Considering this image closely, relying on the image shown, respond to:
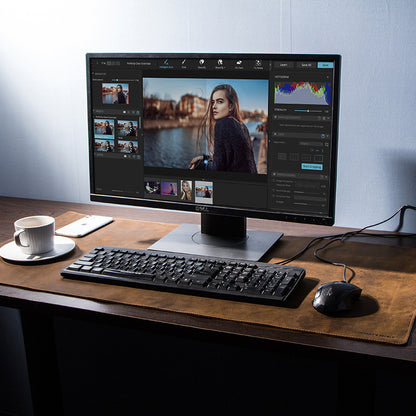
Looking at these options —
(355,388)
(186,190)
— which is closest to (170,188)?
(186,190)

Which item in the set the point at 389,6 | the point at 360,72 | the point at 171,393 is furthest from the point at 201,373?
the point at 389,6

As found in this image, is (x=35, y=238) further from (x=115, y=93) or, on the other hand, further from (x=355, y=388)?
(x=355, y=388)

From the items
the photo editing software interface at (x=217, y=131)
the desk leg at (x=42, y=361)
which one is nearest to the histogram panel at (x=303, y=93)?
the photo editing software interface at (x=217, y=131)

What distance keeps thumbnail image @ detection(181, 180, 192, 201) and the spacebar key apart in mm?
272

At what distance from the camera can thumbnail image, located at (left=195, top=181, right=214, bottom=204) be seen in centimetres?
131

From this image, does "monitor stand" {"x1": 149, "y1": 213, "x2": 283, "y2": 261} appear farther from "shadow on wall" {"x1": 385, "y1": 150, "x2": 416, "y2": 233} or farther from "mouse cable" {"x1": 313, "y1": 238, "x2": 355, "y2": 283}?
"shadow on wall" {"x1": 385, "y1": 150, "x2": 416, "y2": 233}

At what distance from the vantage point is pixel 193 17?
1567 millimetres

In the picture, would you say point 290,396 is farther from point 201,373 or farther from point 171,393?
point 171,393

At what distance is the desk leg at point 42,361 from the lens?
55.2 inches

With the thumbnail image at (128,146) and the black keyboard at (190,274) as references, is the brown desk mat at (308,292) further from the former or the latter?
the thumbnail image at (128,146)

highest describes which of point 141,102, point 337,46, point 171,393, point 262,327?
point 337,46

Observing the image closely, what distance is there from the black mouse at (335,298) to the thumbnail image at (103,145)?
0.65 m

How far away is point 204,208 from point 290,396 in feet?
2.14

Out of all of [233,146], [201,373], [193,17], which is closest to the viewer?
[233,146]
